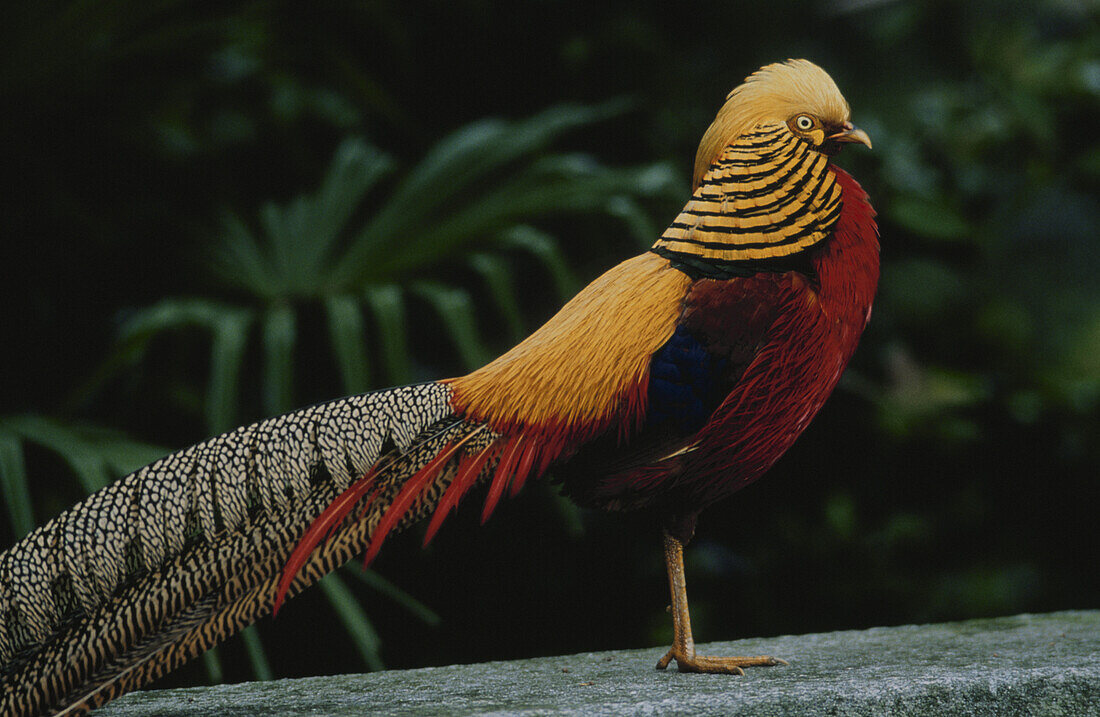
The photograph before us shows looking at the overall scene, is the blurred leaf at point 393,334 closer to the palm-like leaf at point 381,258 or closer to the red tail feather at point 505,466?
the palm-like leaf at point 381,258

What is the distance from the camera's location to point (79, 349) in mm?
3199

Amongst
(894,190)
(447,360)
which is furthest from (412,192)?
(894,190)

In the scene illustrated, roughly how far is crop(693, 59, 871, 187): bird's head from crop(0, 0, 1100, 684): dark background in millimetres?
971

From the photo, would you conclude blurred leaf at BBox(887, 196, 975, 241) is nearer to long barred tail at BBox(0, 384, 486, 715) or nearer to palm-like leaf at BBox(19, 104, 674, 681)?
palm-like leaf at BBox(19, 104, 674, 681)

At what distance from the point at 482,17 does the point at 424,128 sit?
55 centimetres

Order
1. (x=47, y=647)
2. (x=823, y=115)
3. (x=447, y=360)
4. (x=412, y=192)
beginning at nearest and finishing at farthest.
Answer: (x=47, y=647) → (x=823, y=115) → (x=412, y=192) → (x=447, y=360)

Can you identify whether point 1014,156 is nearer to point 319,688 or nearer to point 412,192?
point 412,192

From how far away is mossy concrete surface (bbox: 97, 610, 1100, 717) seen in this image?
1792mm

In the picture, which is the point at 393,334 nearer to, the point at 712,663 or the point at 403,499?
the point at 403,499

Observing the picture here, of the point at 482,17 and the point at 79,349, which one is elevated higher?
the point at 482,17

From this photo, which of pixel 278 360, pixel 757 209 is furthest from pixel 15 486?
pixel 757 209

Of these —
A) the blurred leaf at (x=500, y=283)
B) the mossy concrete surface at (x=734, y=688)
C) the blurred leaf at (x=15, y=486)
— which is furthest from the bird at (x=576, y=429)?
the blurred leaf at (x=500, y=283)

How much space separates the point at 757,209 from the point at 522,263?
169 centimetres

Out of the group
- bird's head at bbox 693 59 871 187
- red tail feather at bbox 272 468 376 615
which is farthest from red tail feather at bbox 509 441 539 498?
bird's head at bbox 693 59 871 187
